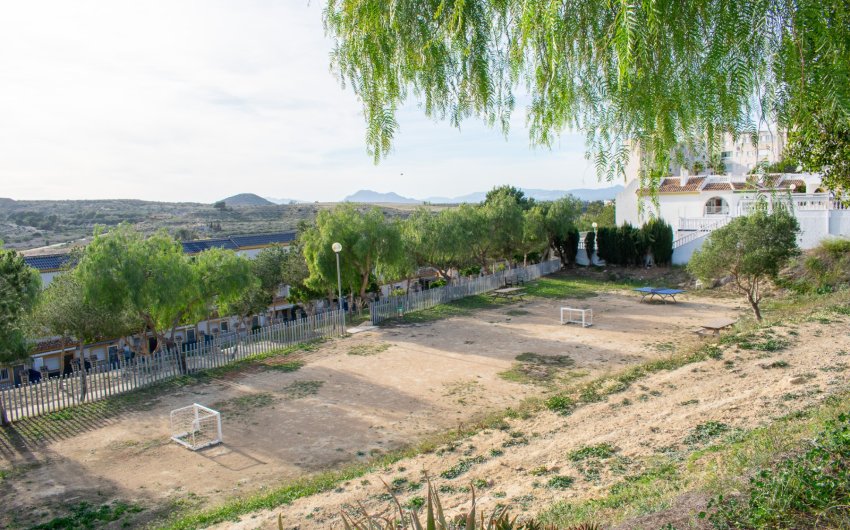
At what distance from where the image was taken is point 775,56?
10.1 feet

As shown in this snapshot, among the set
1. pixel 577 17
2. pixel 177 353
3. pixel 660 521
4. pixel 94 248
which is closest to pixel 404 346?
pixel 177 353

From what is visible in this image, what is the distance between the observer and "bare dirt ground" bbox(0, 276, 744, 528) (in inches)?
346

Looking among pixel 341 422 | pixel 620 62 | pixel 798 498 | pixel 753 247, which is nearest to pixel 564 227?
pixel 753 247

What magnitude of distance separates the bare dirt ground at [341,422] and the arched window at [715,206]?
1608cm

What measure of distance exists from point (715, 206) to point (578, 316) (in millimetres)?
16862

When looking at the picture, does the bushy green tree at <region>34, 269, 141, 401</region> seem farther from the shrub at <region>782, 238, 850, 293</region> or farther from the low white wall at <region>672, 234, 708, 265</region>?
the low white wall at <region>672, 234, 708, 265</region>

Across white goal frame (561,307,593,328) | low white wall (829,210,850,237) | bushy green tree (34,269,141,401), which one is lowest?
white goal frame (561,307,593,328)

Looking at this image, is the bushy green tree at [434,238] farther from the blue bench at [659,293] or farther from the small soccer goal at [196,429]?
the small soccer goal at [196,429]

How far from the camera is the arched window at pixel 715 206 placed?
32.2 meters

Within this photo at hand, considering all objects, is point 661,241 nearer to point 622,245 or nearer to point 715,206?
point 622,245

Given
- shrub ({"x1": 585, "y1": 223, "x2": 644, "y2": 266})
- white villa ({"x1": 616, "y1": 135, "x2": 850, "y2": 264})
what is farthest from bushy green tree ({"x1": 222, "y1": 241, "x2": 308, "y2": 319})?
shrub ({"x1": 585, "y1": 223, "x2": 644, "y2": 266})

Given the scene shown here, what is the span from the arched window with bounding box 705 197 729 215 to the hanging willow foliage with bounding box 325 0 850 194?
32413 millimetres

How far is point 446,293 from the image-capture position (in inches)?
1054

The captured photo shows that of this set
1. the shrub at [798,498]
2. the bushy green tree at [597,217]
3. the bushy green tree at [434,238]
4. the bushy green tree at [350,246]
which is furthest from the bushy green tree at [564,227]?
the shrub at [798,498]
